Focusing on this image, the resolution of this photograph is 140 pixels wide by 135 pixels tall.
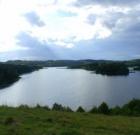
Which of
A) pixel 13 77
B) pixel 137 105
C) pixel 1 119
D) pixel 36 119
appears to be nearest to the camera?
pixel 1 119

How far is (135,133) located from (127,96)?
268ft

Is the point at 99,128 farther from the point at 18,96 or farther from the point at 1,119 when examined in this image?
the point at 18,96

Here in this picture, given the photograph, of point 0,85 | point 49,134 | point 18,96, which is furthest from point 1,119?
point 0,85

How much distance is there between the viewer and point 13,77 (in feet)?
500

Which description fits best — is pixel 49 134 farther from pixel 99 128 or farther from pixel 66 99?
pixel 66 99

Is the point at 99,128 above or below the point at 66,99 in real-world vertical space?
above

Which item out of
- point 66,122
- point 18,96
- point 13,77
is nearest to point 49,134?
point 66,122

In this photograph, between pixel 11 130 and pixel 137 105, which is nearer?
pixel 11 130

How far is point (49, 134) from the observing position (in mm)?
11125

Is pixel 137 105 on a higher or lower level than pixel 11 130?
lower

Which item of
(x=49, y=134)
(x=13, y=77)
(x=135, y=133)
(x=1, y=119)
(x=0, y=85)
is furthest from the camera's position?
(x=13, y=77)

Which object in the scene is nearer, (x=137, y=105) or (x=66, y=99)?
(x=137, y=105)

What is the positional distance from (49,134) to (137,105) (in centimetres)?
3871

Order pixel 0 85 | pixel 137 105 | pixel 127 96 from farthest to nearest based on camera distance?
1. pixel 0 85
2. pixel 127 96
3. pixel 137 105
